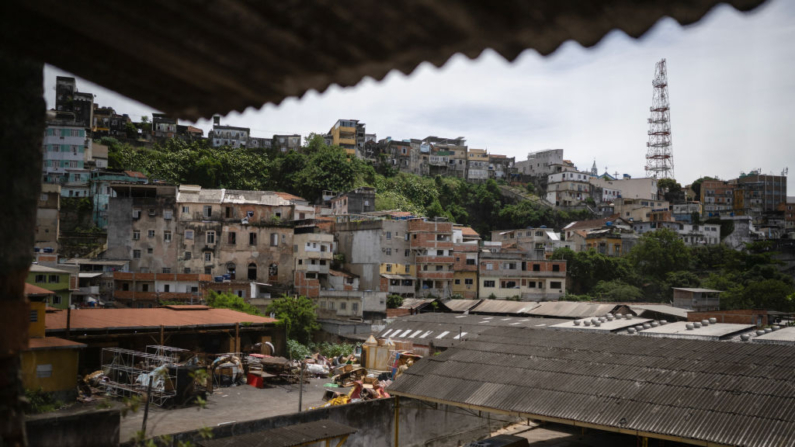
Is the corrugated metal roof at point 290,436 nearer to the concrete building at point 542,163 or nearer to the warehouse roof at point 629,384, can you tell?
the warehouse roof at point 629,384

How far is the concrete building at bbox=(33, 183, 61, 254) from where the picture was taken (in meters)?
38.8

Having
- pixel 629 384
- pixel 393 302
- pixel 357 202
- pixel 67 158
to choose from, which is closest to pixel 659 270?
pixel 393 302

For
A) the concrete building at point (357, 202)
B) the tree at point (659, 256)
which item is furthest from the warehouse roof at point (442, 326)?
the tree at point (659, 256)

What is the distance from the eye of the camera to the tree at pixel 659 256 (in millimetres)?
50156

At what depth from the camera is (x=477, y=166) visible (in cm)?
7762

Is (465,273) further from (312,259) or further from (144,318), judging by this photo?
(144,318)

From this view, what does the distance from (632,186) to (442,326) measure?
52.3 meters

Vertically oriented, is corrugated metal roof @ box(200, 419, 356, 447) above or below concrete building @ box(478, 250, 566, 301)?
below

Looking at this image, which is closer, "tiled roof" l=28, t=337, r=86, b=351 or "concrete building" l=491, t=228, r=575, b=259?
"tiled roof" l=28, t=337, r=86, b=351

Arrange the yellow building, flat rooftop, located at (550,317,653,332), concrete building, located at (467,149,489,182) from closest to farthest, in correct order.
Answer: the yellow building < flat rooftop, located at (550,317,653,332) < concrete building, located at (467,149,489,182)

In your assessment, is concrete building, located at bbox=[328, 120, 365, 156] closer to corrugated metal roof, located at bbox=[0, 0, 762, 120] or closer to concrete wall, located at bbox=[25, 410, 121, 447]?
concrete wall, located at bbox=[25, 410, 121, 447]

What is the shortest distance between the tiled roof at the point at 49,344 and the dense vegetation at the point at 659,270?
33.6m

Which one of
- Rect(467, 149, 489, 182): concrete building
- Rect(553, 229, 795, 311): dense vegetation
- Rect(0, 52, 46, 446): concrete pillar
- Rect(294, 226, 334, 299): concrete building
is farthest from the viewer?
Rect(467, 149, 489, 182): concrete building

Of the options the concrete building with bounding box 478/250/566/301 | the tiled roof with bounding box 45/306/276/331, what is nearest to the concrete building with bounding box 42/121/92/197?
the tiled roof with bounding box 45/306/276/331
